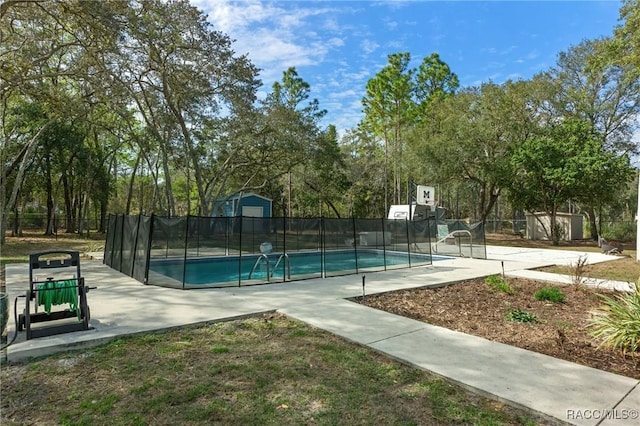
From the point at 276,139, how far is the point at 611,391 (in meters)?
18.1

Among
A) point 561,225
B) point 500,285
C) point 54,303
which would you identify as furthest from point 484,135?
point 54,303

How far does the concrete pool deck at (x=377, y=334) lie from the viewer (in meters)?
2.87

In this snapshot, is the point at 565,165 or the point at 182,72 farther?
the point at 565,165

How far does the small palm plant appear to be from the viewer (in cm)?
384

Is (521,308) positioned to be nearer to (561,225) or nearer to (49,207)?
(561,225)

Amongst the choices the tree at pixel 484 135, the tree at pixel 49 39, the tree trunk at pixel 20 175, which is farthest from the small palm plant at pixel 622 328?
the tree trunk at pixel 20 175

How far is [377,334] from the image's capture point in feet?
14.5

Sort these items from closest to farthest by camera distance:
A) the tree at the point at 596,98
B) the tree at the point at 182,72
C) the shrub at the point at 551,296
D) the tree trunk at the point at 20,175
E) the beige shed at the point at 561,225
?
the shrub at the point at 551,296 < the tree at the point at 182,72 < the tree trunk at the point at 20,175 < the tree at the point at 596,98 < the beige shed at the point at 561,225

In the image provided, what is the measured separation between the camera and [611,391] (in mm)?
2979

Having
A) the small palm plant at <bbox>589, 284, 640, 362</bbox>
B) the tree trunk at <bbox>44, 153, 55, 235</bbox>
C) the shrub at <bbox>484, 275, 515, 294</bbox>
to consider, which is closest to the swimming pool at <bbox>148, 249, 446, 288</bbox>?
the shrub at <bbox>484, 275, 515, 294</bbox>

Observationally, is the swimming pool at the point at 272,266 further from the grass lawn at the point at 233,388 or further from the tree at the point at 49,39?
the tree at the point at 49,39

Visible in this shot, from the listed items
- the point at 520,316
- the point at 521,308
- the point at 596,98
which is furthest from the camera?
the point at 596,98

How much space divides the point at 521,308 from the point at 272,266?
5269mm

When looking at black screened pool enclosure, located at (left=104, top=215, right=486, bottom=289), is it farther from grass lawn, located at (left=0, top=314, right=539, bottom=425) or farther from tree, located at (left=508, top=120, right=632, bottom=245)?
tree, located at (left=508, top=120, right=632, bottom=245)
